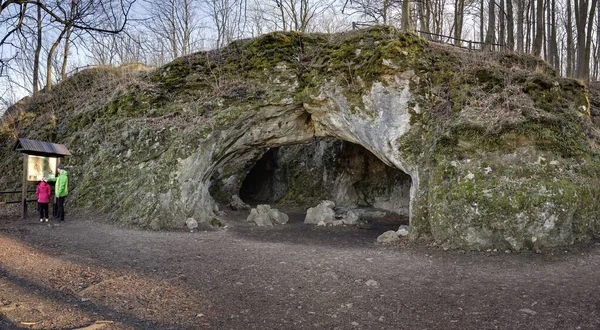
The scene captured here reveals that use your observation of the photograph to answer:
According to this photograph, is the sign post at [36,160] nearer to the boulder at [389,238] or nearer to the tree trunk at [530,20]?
the boulder at [389,238]

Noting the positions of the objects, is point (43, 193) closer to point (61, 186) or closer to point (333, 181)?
point (61, 186)

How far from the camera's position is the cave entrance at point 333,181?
14.0 meters

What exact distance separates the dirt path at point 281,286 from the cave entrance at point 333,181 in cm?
595

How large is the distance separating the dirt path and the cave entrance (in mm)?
5950

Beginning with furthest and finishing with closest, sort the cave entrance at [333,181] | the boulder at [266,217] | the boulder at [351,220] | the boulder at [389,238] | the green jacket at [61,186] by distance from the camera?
the cave entrance at [333,181]
the boulder at [351,220]
the boulder at [266,217]
the green jacket at [61,186]
the boulder at [389,238]

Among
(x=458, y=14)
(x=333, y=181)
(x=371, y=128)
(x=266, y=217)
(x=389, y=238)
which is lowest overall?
(x=389, y=238)

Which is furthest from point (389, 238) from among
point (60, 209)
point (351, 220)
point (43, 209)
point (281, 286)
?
point (43, 209)

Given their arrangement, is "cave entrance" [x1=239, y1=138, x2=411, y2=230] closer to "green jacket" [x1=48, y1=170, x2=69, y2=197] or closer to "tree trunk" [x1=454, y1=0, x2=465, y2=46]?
"green jacket" [x1=48, y1=170, x2=69, y2=197]

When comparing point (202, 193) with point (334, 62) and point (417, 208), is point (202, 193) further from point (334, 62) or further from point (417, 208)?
point (417, 208)

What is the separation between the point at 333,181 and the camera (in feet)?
52.2

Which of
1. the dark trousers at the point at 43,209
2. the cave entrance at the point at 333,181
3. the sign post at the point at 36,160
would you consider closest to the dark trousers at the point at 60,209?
the dark trousers at the point at 43,209

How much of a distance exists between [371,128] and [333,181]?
261 inches

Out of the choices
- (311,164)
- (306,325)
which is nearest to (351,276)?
(306,325)

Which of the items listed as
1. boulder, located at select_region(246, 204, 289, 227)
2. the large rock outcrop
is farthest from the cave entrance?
the large rock outcrop
